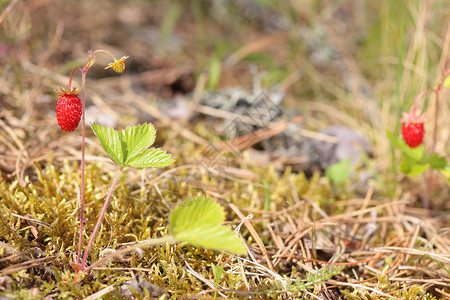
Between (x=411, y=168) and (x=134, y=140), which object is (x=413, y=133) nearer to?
(x=411, y=168)

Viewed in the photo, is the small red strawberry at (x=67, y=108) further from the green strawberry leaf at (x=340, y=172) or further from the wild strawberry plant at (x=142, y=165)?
the green strawberry leaf at (x=340, y=172)

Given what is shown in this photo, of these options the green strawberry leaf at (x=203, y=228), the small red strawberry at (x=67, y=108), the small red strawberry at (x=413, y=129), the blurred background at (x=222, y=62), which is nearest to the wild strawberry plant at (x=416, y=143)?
the small red strawberry at (x=413, y=129)

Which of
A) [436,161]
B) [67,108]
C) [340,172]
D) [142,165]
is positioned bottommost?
[340,172]

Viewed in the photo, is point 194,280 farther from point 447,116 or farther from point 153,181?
point 447,116

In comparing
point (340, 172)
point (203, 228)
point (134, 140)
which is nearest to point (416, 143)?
point (340, 172)

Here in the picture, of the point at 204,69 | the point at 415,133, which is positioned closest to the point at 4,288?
the point at 415,133

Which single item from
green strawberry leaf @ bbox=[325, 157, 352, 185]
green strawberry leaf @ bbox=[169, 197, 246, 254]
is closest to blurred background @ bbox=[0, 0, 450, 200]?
green strawberry leaf @ bbox=[325, 157, 352, 185]

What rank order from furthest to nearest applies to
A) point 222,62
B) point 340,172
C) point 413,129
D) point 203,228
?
1. point 222,62
2. point 340,172
3. point 413,129
4. point 203,228
